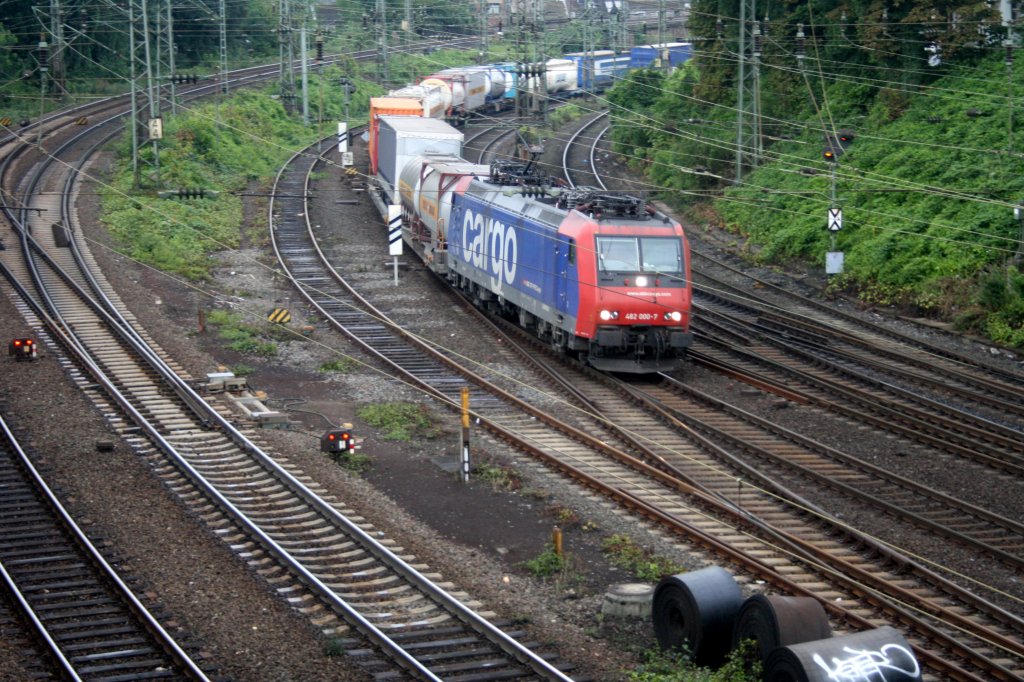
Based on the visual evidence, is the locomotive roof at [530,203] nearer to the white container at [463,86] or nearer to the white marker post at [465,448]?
the white marker post at [465,448]

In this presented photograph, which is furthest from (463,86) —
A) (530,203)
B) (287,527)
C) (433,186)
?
(287,527)

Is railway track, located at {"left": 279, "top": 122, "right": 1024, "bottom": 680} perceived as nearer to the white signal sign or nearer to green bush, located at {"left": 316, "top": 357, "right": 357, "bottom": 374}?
green bush, located at {"left": 316, "top": 357, "right": 357, "bottom": 374}

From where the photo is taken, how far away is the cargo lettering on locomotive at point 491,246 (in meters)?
26.3

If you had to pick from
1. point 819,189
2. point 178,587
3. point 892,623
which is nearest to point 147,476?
point 178,587

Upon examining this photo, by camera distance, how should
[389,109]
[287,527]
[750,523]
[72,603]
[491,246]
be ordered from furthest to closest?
[389,109] → [491,246] → [750,523] → [287,527] → [72,603]

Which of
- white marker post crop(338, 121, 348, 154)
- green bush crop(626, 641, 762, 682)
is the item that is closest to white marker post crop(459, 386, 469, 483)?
green bush crop(626, 641, 762, 682)

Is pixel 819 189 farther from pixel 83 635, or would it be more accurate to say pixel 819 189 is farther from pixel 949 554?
pixel 83 635

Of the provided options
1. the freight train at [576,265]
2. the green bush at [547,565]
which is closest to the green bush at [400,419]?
the freight train at [576,265]

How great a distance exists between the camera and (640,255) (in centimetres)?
2294

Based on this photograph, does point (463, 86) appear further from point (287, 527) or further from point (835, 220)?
point (287, 527)

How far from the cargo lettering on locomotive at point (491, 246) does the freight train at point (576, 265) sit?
3 cm

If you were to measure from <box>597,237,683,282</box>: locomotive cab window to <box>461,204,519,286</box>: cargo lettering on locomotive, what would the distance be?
353cm

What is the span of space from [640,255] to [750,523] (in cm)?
835

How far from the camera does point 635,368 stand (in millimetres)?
23203
